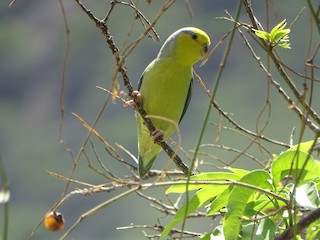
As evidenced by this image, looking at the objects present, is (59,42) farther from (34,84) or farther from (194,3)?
(194,3)

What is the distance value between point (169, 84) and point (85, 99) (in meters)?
18.2

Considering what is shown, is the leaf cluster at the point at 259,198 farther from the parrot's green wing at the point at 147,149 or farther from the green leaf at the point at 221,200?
the parrot's green wing at the point at 147,149

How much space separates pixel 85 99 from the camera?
66.7 ft

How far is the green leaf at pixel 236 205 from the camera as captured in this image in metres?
1.04

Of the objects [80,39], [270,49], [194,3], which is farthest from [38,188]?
[270,49]

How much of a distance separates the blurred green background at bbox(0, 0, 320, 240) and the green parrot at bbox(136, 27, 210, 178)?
12.9m

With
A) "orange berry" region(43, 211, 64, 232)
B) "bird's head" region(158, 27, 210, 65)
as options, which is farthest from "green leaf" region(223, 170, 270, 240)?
"bird's head" region(158, 27, 210, 65)

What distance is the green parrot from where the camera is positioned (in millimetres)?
2219

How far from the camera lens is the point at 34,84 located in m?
22.4

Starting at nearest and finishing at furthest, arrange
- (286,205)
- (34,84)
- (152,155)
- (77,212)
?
(286,205), (152,155), (77,212), (34,84)

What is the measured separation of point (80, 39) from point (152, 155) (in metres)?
19.2

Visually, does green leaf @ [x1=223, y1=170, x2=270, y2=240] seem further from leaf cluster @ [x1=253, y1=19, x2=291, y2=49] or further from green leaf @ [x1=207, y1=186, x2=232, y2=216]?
leaf cluster @ [x1=253, y1=19, x2=291, y2=49]

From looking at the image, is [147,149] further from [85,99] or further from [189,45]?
[85,99]

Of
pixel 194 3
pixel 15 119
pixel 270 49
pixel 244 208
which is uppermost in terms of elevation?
pixel 270 49
